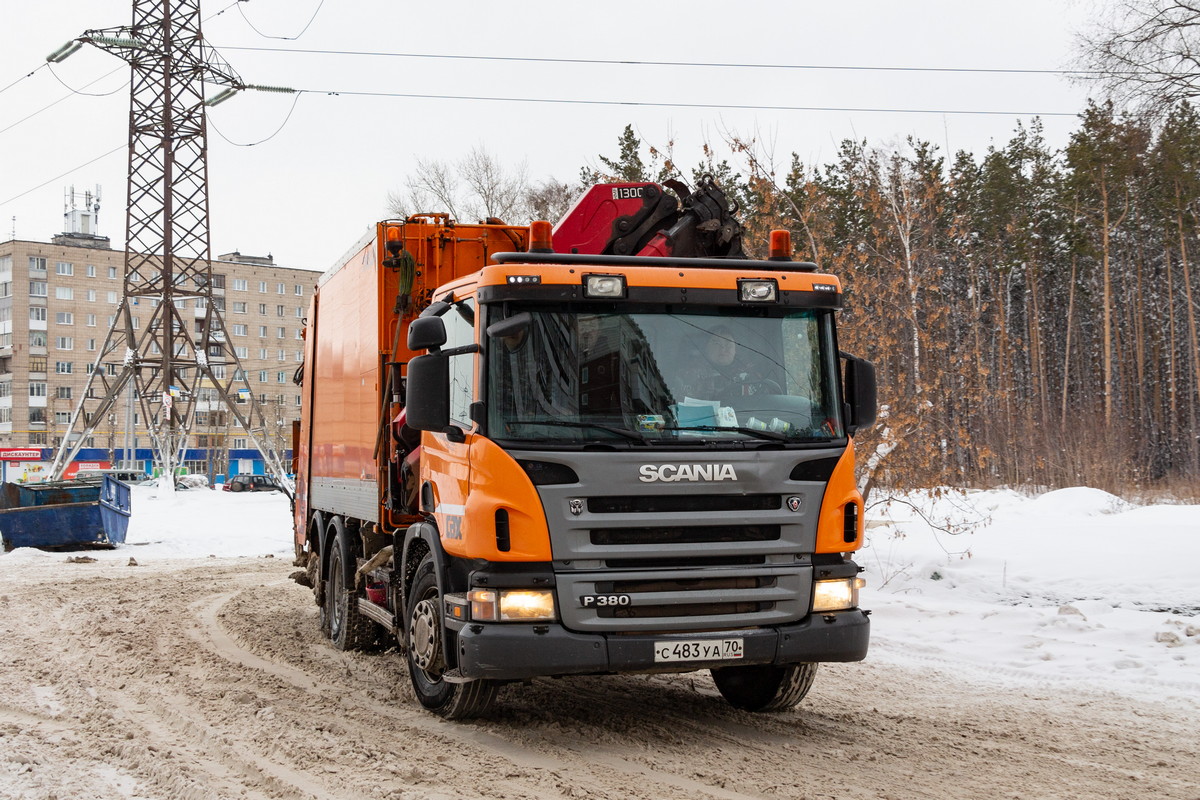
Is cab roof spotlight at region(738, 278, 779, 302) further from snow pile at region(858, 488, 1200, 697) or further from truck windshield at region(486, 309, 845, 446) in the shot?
snow pile at region(858, 488, 1200, 697)

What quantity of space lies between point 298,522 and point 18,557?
11262mm

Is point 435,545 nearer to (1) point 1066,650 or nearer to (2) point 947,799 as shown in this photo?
(2) point 947,799

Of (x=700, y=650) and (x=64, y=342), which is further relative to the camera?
(x=64, y=342)

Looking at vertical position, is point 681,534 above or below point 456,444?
below

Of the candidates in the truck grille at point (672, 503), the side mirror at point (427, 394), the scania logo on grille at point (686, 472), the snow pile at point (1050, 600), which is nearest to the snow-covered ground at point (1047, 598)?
the snow pile at point (1050, 600)

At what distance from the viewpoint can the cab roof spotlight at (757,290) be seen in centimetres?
670

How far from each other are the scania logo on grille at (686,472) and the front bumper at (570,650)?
2.84 ft

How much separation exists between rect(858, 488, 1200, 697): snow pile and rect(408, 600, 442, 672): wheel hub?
4356 mm

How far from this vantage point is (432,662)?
6.98 meters

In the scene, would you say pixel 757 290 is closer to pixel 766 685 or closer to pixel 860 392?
pixel 860 392

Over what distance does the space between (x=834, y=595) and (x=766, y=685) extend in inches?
48.1

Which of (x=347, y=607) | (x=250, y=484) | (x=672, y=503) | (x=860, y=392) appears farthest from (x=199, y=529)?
(x=250, y=484)

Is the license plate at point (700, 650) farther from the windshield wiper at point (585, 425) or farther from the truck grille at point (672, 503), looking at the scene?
the windshield wiper at point (585, 425)

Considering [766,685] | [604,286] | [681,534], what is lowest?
[766,685]
